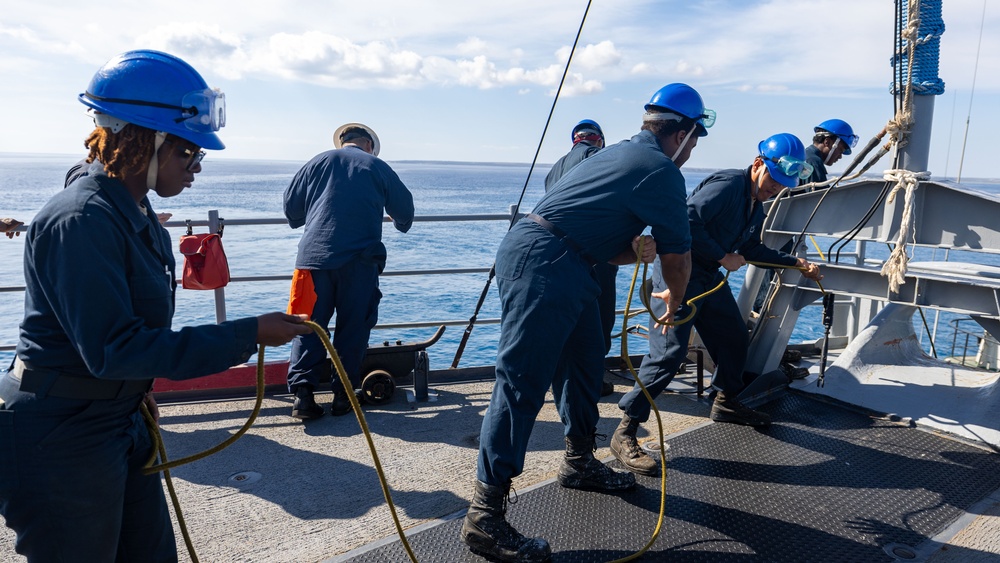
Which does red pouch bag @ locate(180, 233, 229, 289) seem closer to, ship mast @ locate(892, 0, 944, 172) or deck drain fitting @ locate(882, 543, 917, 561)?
deck drain fitting @ locate(882, 543, 917, 561)

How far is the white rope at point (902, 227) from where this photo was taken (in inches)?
164

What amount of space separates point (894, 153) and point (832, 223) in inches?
22.3

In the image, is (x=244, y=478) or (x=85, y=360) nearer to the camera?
(x=85, y=360)

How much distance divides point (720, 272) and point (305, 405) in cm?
268

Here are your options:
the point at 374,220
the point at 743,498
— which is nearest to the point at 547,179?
the point at 374,220

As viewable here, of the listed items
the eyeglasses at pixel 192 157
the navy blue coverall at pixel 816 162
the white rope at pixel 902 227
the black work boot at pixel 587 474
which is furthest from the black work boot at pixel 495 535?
the navy blue coverall at pixel 816 162

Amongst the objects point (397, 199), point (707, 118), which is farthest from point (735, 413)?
point (397, 199)

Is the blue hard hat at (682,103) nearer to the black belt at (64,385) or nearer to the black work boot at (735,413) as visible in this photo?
the black work boot at (735,413)

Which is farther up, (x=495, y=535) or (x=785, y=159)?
(x=785, y=159)

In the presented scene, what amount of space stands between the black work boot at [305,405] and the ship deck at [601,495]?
0.09m

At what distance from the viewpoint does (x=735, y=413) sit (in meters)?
4.55

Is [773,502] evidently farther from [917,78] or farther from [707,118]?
[917,78]

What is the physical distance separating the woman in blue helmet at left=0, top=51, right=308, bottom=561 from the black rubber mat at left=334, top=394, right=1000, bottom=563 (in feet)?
4.57

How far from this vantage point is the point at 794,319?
5.01m
